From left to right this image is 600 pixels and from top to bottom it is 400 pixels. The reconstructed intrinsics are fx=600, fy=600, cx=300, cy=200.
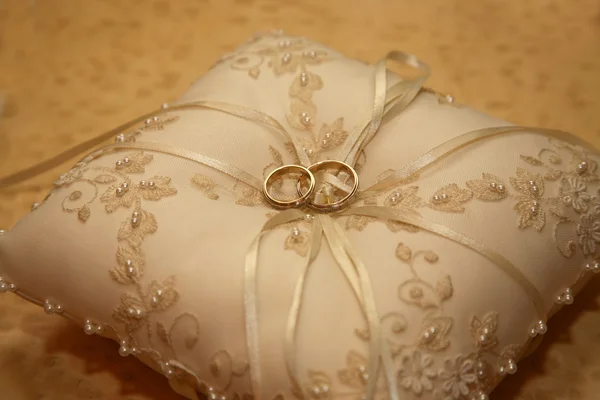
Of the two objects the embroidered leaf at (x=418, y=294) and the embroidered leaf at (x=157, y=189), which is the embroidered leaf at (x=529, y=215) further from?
A: the embroidered leaf at (x=157, y=189)

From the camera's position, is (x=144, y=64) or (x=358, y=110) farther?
(x=144, y=64)

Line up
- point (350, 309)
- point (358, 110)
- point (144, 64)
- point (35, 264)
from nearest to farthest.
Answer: point (350, 309) → point (35, 264) → point (358, 110) → point (144, 64)

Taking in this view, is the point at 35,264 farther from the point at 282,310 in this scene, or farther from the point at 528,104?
the point at 528,104

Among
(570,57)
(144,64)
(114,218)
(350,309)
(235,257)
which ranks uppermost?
(144,64)

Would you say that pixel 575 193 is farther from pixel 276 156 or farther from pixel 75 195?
pixel 75 195

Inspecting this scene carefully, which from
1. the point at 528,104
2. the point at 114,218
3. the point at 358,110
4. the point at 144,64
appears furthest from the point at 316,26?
the point at 114,218

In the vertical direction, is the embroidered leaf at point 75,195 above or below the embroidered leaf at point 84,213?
above

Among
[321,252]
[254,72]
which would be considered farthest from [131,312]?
[254,72]

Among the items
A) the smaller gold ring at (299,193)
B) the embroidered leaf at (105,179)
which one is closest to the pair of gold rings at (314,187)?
the smaller gold ring at (299,193)
